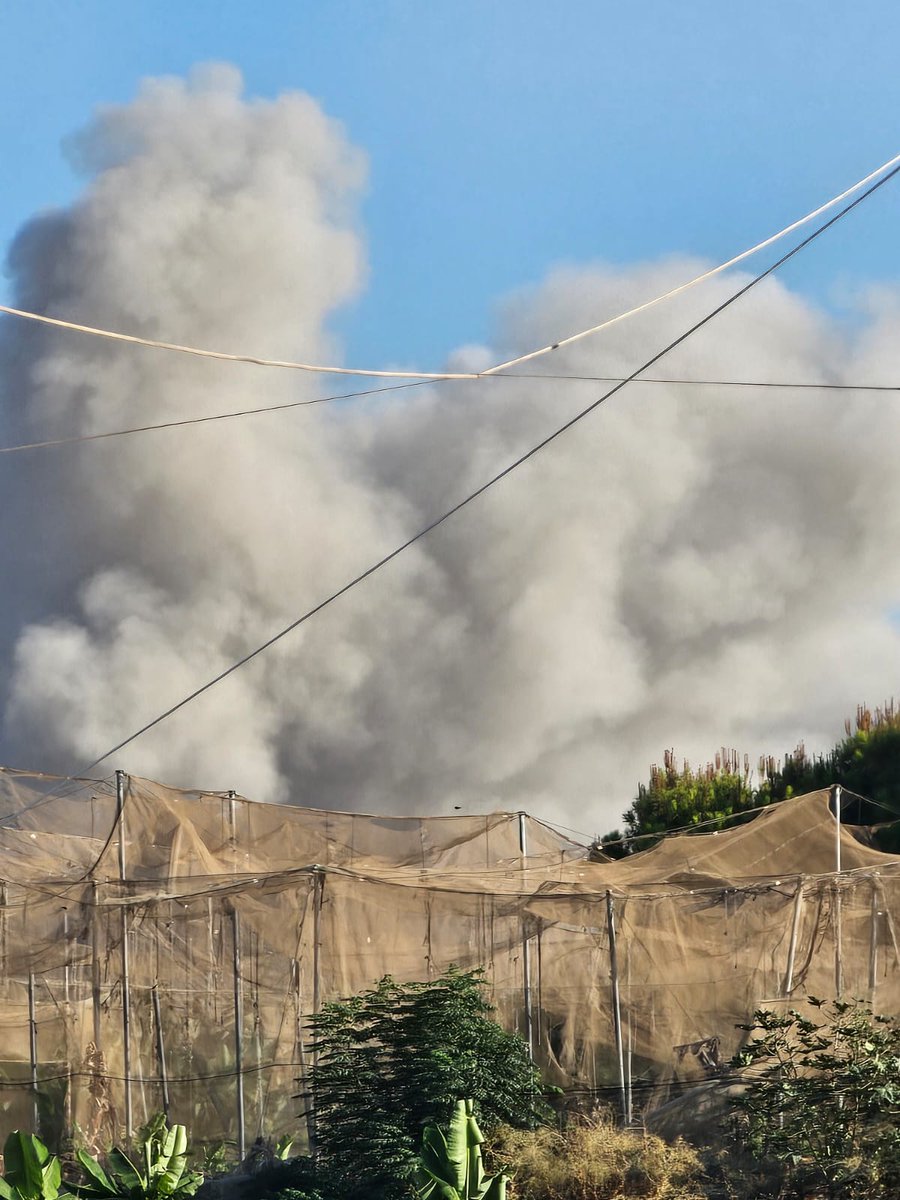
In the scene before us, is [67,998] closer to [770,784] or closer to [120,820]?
[120,820]

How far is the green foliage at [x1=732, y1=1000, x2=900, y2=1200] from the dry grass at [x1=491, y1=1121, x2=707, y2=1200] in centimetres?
68

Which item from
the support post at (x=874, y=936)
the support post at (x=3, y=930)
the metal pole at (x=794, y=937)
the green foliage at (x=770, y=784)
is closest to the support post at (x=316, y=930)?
the support post at (x=3, y=930)

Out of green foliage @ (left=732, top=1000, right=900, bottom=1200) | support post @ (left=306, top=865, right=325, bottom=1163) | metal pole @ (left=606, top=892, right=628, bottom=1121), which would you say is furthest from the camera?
support post @ (left=306, top=865, right=325, bottom=1163)

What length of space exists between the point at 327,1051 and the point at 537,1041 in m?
2.24

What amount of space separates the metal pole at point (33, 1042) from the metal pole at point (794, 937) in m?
7.67

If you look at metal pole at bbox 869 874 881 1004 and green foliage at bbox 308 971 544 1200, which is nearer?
green foliage at bbox 308 971 544 1200

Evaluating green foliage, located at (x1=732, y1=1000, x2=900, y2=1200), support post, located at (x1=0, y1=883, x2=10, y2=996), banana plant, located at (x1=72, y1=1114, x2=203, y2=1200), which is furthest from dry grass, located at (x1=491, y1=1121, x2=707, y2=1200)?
support post, located at (x1=0, y1=883, x2=10, y2=996)

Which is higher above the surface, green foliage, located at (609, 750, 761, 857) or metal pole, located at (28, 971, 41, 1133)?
green foliage, located at (609, 750, 761, 857)

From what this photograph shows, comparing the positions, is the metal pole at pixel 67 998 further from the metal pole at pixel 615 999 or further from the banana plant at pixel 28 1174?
the metal pole at pixel 615 999

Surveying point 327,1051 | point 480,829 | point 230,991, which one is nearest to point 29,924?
point 230,991

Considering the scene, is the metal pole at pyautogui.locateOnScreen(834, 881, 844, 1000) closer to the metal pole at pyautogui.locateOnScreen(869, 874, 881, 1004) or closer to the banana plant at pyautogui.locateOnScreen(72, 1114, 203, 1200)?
the metal pole at pyautogui.locateOnScreen(869, 874, 881, 1004)

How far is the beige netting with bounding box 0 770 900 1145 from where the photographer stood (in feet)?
46.2

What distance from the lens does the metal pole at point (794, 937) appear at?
14.3 metres

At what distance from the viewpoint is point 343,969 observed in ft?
47.1
